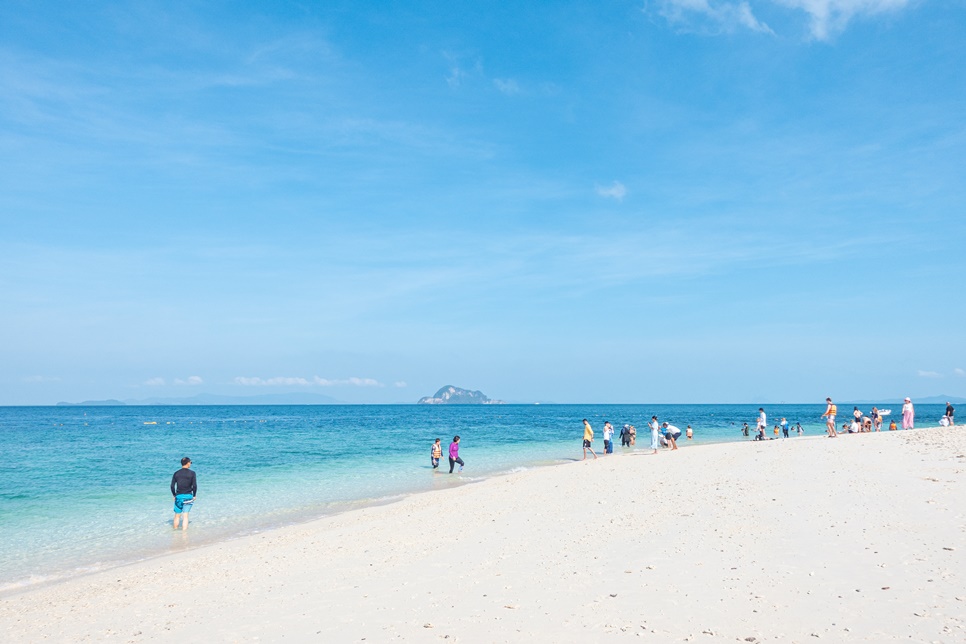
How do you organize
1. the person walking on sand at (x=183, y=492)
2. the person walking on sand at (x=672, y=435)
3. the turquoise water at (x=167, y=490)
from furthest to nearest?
the person walking on sand at (x=672, y=435)
the person walking on sand at (x=183, y=492)
the turquoise water at (x=167, y=490)

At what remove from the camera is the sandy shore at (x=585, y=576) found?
21.7 feet

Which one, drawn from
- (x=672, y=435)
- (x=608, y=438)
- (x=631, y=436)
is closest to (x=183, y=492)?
(x=608, y=438)

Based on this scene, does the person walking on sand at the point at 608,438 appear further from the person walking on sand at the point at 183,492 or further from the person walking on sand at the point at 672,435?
the person walking on sand at the point at 183,492

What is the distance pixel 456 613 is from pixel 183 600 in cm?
440

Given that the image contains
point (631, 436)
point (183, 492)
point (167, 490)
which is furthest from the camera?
point (631, 436)

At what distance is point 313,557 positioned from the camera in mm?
10820

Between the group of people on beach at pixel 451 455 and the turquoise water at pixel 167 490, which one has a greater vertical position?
the group of people on beach at pixel 451 455

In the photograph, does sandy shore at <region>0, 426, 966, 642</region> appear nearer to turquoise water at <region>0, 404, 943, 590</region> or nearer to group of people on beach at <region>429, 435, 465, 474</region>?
turquoise water at <region>0, 404, 943, 590</region>

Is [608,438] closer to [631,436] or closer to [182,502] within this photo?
[631,436]

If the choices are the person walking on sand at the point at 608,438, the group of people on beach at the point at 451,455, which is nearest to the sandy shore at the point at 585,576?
the group of people on beach at the point at 451,455

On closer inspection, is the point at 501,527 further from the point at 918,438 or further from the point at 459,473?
the point at 918,438

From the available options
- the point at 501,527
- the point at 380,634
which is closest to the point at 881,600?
the point at 380,634

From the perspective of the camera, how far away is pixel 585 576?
8.27 m

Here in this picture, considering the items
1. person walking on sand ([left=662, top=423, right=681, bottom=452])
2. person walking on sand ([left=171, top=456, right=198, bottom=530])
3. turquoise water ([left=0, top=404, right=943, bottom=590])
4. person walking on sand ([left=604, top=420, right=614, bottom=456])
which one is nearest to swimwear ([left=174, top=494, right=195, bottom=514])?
person walking on sand ([left=171, top=456, right=198, bottom=530])
